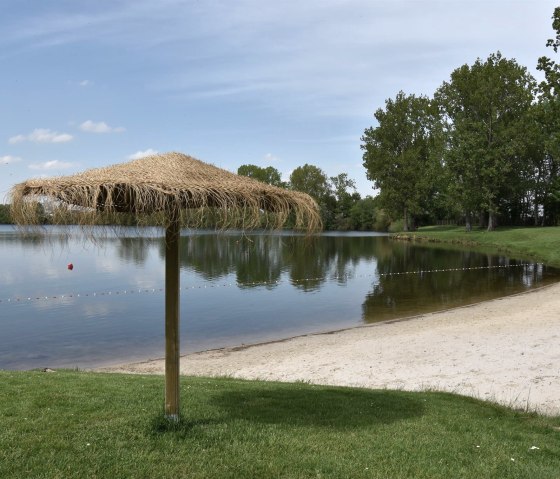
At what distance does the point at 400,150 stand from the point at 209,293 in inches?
2244

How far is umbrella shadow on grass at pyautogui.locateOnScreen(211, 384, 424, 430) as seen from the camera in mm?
6426

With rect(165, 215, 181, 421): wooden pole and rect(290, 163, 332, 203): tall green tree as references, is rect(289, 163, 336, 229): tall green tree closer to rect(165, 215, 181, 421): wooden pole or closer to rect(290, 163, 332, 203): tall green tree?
rect(290, 163, 332, 203): tall green tree

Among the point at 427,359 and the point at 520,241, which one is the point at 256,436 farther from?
the point at 520,241

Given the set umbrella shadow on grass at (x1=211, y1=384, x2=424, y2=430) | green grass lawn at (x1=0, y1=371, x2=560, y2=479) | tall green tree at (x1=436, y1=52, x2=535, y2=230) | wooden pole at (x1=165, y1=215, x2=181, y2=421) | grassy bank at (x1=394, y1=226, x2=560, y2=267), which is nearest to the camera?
green grass lawn at (x1=0, y1=371, x2=560, y2=479)

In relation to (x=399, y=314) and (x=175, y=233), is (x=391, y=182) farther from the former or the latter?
(x=175, y=233)

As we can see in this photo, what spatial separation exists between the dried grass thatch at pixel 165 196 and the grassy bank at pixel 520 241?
39.0 m

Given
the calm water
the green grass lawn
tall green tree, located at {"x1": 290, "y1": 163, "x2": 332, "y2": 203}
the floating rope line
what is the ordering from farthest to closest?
tall green tree, located at {"x1": 290, "y1": 163, "x2": 332, "y2": 203} → the floating rope line → the calm water → the green grass lawn

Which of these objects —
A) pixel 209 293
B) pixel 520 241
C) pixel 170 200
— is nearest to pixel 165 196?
pixel 170 200

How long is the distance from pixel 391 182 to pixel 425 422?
71.8m

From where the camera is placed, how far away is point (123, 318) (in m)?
21.0

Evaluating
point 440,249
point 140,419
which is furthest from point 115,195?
point 440,249

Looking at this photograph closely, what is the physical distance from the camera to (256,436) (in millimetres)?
5629

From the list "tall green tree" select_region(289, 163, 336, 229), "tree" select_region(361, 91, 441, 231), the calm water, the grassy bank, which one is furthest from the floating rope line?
"tall green tree" select_region(289, 163, 336, 229)

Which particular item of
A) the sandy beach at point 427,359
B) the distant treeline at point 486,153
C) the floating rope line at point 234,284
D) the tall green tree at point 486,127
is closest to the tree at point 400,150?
the distant treeline at point 486,153
